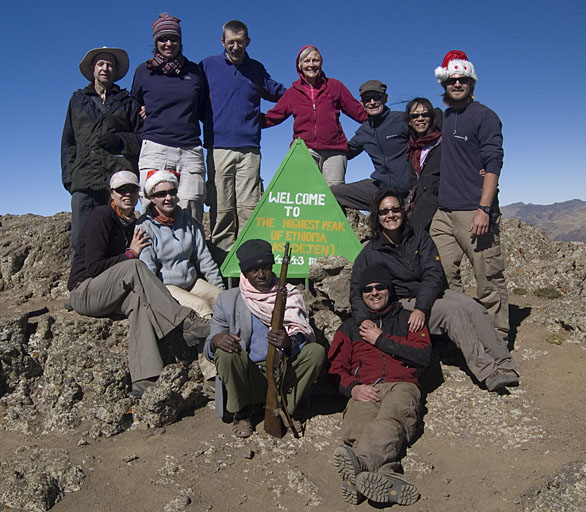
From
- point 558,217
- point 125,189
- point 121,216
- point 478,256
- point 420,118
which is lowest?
point 478,256

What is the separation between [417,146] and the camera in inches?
238

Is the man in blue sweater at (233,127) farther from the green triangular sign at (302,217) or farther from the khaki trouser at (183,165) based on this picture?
the green triangular sign at (302,217)

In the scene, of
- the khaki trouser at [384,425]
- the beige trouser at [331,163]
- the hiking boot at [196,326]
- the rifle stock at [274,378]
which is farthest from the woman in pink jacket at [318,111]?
the khaki trouser at [384,425]

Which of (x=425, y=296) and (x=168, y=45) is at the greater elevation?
(x=168, y=45)

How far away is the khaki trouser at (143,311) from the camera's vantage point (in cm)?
502

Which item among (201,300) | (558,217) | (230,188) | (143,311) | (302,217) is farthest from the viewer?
(558,217)

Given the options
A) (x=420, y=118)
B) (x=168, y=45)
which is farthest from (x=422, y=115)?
(x=168, y=45)

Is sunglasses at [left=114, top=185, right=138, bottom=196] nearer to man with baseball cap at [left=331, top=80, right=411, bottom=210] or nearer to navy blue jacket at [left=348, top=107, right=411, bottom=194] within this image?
man with baseball cap at [left=331, top=80, right=411, bottom=210]

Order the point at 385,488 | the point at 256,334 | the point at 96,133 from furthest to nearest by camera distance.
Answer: the point at 96,133
the point at 256,334
the point at 385,488

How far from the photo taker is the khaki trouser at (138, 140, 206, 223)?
6309 millimetres

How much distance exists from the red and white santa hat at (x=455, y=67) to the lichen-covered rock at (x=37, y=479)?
496 cm

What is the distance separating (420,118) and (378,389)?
3.06m

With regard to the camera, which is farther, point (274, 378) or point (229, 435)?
point (229, 435)

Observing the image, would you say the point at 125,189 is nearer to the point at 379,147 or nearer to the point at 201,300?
the point at 201,300
